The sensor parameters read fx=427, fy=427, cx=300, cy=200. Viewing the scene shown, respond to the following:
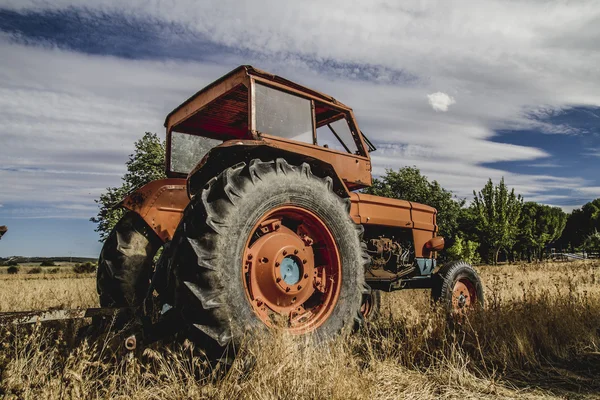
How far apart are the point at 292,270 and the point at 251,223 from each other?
0.60 m

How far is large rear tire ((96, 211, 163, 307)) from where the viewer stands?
13.4ft

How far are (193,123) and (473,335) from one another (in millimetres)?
3778

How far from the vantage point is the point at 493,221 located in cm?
3506

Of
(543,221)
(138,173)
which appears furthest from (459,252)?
(543,221)

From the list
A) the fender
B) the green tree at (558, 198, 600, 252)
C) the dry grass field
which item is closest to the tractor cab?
the fender

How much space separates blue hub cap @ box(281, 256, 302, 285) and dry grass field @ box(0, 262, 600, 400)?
0.54 meters

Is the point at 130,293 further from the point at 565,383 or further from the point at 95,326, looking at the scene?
the point at 565,383

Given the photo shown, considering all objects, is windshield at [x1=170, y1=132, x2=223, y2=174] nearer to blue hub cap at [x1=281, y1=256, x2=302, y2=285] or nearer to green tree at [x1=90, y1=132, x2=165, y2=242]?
blue hub cap at [x1=281, y1=256, x2=302, y2=285]

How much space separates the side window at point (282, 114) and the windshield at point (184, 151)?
57.9 inches

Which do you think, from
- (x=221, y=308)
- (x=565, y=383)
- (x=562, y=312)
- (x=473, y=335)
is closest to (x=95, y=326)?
(x=221, y=308)

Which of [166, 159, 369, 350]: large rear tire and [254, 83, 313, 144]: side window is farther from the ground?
[254, 83, 313, 144]: side window

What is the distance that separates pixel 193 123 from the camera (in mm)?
5102

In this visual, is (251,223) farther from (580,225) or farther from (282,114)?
(580,225)

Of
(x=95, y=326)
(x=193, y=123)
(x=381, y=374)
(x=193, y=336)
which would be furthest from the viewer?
(x=193, y=123)
